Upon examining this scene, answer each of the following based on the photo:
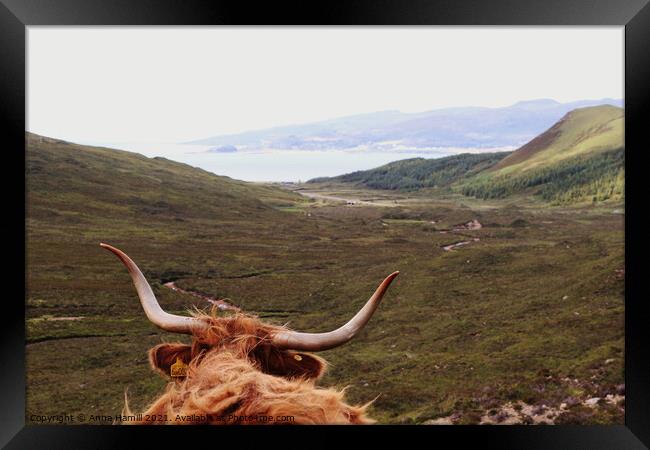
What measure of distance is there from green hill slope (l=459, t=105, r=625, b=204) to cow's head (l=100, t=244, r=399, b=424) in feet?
12.2

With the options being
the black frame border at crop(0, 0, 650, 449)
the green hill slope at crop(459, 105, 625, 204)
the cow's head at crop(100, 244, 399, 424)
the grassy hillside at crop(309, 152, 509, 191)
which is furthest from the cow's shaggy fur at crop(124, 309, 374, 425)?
the green hill slope at crop(459, 105, 625, 204)

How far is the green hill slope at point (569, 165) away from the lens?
524 cm

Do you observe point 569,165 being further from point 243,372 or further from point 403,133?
point 243,372

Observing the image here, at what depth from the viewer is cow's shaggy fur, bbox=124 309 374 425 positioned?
218 cm

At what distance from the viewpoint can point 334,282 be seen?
6.07 m

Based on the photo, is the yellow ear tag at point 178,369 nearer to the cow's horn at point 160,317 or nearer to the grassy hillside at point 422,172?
the cow's horn at point 160,317

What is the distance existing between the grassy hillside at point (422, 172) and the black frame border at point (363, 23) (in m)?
2.67

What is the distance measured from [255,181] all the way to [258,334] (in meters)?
3.31

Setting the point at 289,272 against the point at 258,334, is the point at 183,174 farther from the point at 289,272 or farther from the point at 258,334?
the point at 258,334

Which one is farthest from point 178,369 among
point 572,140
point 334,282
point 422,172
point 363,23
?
point 572,140

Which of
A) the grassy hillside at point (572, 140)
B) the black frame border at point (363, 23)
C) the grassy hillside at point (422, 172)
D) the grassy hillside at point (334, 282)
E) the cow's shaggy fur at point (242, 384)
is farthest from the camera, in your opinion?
the grassy hillside at point (422, 172)

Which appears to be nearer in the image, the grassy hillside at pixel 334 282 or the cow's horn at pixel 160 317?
A: the cow's horn at pixel 160 317

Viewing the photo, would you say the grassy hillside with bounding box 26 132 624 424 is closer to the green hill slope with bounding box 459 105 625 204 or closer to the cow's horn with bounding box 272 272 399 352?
the green hill slope with bounding box 459 105 625 204

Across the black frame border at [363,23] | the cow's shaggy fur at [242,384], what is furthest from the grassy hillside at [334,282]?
the cow's shaggy fur at [242,384]
